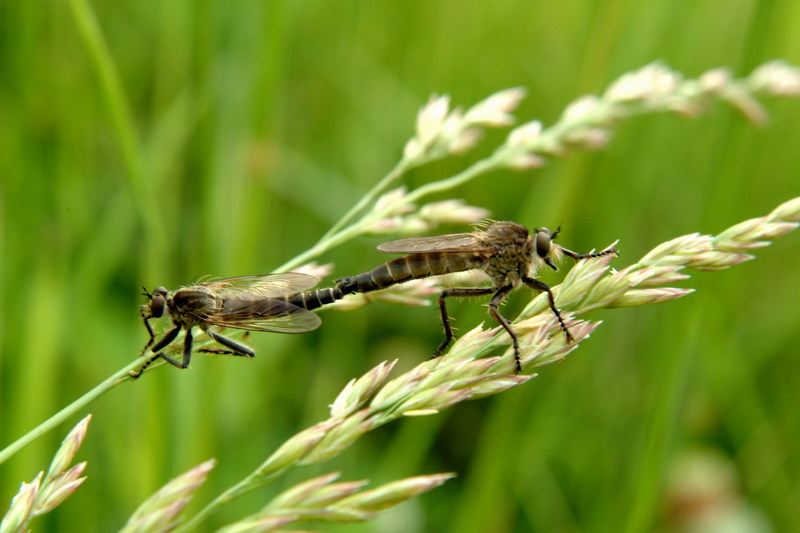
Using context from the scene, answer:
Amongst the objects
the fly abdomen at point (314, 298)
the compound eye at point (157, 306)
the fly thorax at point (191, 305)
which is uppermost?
the compound eye at point (157, 306)

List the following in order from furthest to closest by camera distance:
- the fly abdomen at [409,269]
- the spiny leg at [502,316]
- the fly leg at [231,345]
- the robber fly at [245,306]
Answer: the fly abdomen at [409,269] < the robber fly at [245,306] < the fly leg at [231,345] < the spiny leg at [502,316]

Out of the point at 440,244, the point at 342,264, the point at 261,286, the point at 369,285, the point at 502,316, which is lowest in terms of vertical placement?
the point at 502,316

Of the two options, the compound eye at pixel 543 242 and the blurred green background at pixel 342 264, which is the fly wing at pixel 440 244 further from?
the blurred green background at pixel 342 264

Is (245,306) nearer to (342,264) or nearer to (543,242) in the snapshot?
(543,242)

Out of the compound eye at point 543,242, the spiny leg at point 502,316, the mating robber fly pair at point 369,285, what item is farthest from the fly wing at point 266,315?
the compound eye at point 543,242

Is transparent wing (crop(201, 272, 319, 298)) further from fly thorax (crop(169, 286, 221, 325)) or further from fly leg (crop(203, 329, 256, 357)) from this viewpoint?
fly leg (crop(203, 329, 256, 357))

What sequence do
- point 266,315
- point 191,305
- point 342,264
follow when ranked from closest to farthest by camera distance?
point 191,305
point 266,315
point 342,264

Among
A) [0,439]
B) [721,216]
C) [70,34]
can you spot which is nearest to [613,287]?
[721,216]

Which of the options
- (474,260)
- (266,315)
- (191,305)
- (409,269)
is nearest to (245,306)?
(266,315)
